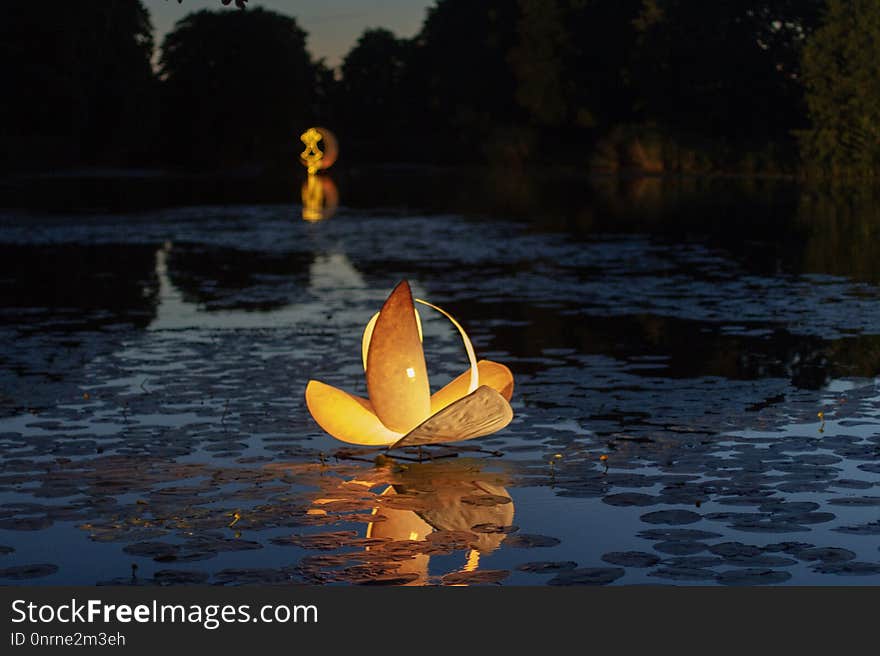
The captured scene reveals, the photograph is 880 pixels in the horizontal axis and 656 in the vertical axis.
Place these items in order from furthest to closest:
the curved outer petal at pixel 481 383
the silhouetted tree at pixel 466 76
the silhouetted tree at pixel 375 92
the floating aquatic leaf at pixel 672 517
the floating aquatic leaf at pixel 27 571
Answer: the silhouetted tree at pixel 375 92 → the silhouetted tree at pixel 466 76 → the curved outer petal at pixel 481 383 → the floating aquatic leaf at pixel 672 517 → the floating aquatic leaf at pixel 27 571

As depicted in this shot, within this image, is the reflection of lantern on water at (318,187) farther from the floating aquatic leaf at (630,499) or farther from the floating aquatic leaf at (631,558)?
the floating aquatic leaf at (631,558)

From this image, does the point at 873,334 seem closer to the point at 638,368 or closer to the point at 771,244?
the point at 638,368

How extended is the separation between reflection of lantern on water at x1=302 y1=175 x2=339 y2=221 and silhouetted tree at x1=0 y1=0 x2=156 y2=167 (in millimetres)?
9039

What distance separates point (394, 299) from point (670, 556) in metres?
2.93

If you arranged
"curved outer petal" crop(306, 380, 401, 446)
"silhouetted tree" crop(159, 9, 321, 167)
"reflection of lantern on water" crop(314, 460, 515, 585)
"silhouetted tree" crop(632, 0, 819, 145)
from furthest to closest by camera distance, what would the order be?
"silhouetted tree" crop(159, 9, 321, 167) < "silhouetted tree" crop(632, 0, 819, 145) < "curved outer petal" crop(306, 380, 401, 446) < "reflection of lantern on water" crop(314, 460, 515, 585)

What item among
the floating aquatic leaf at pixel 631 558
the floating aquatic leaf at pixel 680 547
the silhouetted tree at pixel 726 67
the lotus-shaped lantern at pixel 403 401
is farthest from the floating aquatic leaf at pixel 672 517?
the silhouetted tree at pixel 726 67

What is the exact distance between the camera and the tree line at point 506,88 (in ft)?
172

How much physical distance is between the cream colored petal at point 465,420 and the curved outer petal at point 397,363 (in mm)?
299

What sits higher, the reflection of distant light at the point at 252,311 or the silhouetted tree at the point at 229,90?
the silhouetted tree at the point at 229,90

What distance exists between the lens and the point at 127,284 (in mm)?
21297

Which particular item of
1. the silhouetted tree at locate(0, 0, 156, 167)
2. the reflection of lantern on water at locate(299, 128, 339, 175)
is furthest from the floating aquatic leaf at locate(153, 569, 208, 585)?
the reflection of lantern on water at locate(299, 128, 339, 175)

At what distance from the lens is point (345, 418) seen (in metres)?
9.10

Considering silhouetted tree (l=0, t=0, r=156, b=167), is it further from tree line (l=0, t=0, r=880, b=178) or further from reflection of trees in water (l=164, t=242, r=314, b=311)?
reflection of trees in water (l=164, t=242, r=314, b=311)

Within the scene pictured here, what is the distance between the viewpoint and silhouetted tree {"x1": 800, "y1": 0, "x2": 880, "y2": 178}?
46.3 metres
